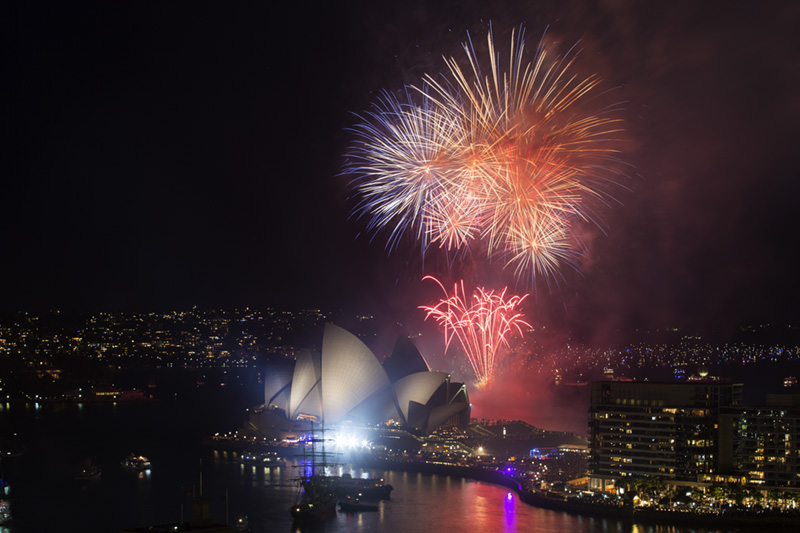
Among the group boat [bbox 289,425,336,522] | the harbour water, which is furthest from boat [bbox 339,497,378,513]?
boat [bbox 289,425,336,522]

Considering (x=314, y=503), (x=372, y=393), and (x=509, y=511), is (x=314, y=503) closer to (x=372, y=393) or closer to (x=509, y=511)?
(x=509, y=511)

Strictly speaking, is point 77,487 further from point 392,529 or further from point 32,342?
point 32,342

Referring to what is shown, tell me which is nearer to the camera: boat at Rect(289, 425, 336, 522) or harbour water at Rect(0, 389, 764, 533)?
harbour water at Rect(0, 389, 764, 533)

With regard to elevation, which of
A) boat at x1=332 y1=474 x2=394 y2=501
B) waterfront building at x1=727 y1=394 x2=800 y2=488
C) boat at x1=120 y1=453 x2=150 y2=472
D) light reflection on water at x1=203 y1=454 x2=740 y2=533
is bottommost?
light reflection on water at x1=203 y1=454 x2=740 y2=533

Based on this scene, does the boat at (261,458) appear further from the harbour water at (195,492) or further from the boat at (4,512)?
the boat at (4,512)

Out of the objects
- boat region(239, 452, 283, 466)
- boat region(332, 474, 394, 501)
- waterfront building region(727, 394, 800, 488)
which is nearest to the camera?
waterfront building region(727, 394, 800, 488)

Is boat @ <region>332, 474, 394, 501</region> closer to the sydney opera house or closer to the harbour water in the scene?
the harbour water

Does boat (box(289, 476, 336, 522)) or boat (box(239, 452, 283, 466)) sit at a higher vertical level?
boat (box(239, 452, 283, 466))
